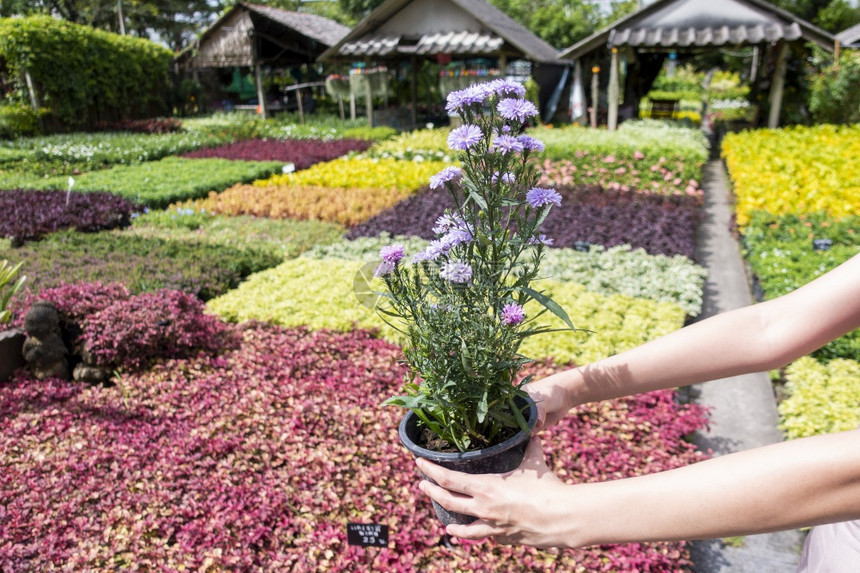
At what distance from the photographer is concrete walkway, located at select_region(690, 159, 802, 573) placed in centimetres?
307

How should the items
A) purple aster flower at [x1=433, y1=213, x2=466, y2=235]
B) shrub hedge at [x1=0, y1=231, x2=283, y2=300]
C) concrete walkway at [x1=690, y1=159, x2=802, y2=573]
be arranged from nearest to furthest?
purple aster flower at [x1=433, y1=213, x2=466, y2=235] < concrete walkway at [x1=690, y1=159, x2=802, y2=573] < shrub hedge at [x1=0, y1=231, x2=283, y2=300]

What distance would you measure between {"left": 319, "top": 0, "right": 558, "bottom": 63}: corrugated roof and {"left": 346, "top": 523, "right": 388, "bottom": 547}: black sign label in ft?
52.4

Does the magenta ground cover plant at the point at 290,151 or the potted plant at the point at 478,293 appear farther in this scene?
the magenta ground cover plant at the point at 290,151

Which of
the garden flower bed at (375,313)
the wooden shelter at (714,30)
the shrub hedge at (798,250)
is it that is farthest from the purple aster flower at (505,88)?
the wooden shelter at (714,30)

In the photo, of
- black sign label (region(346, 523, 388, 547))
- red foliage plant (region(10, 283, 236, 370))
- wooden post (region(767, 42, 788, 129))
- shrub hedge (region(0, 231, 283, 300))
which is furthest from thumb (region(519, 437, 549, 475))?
wooden post (region(767, 42, 788, 129))

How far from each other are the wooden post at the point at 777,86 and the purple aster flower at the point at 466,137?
1708cm

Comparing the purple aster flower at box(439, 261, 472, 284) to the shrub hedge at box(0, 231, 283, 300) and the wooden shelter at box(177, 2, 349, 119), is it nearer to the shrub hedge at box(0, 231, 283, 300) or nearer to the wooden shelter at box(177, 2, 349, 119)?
the shrub hedge at box(0, 231, 283, 300)

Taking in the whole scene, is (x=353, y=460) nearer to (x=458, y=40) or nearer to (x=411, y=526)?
(x=411, y=526)

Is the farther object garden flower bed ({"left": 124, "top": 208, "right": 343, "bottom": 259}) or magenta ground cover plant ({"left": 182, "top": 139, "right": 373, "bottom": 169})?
Answer: magenta ground cover plant ({"left": 182, "top": 139, "right": 373, "bottom": 169})

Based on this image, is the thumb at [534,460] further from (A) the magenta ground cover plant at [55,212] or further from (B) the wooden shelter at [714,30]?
(B) the wooden shelter at [714,30]

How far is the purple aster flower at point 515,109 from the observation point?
1366 mm

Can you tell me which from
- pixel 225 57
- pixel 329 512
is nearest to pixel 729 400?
pixel 329 512

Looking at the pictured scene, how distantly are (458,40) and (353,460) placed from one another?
16.4 metres

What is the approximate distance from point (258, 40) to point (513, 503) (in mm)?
23696
